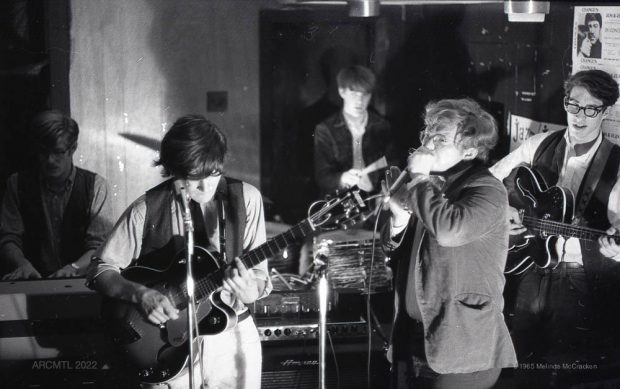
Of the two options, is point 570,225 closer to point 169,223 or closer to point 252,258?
point 252,258

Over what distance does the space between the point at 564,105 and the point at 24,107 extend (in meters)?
3.01

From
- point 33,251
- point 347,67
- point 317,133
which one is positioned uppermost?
point 347,67

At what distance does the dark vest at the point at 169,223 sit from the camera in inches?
118

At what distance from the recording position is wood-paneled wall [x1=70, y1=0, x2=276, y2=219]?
178 inches

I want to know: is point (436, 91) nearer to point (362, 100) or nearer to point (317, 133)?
point (362, 100)

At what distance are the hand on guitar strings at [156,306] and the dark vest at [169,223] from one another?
136 millimetres

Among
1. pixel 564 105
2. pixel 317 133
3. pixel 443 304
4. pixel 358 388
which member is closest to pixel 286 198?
pixel 317 133

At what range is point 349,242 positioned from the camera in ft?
14.3

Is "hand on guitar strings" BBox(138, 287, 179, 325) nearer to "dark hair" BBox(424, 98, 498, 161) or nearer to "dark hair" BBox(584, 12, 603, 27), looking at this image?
"dark hair" BBox(424, 98, 498, 161)

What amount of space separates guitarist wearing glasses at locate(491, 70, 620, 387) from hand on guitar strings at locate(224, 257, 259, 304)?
1.56 m

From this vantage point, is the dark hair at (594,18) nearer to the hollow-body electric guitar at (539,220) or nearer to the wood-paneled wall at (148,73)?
the hollow-body electric guitar at (539,220)

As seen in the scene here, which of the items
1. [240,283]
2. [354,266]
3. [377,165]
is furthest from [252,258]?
[377,165]

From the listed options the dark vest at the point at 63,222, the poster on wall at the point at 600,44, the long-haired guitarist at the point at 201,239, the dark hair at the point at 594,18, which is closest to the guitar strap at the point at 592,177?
the poster on wall at the point at 600,44

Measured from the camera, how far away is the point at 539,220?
3.82m
